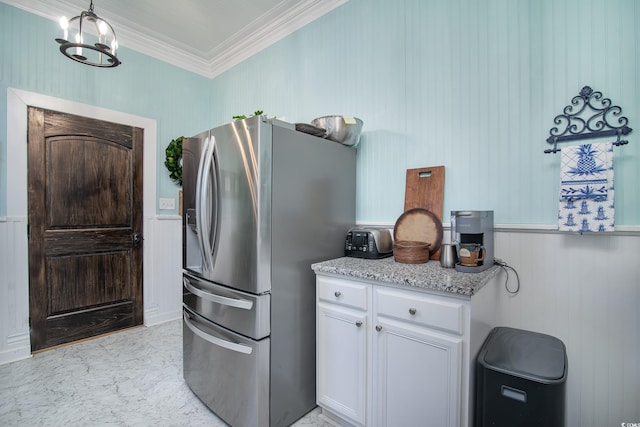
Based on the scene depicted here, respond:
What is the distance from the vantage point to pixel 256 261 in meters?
1.53

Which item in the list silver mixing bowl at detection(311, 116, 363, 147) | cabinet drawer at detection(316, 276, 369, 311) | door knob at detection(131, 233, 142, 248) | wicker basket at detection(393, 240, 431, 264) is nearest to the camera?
cabinet drawer at detection(316, 276, 369, 311)

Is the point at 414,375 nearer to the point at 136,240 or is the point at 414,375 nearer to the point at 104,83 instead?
the point at 136,240

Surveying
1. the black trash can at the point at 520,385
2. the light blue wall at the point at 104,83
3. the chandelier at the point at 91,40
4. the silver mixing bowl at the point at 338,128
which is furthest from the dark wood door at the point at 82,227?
the black trash can at the point at 520,385

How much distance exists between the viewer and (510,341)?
57.3 inches

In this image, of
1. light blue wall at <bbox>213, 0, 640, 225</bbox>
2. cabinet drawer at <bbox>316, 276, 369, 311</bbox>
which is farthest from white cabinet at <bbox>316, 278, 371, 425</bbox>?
light blue wall at <bbox>213, 0, 640, 225</bbox>

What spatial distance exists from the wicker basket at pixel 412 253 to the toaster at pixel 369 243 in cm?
13

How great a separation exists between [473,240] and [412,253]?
1.08ft

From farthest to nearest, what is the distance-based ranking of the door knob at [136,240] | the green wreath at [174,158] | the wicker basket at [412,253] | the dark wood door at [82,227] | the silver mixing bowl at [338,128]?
the green wreath at [174,158] < the door knob at [136,240] < the dark wood door at [82,227] < the silver mixing bowl at [338,128] < the wicker basket at [412,253]

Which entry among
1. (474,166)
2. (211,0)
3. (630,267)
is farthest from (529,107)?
(211,0)

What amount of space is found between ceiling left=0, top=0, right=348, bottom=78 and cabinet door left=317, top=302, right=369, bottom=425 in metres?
2.45

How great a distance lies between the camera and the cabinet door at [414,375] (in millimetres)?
1225

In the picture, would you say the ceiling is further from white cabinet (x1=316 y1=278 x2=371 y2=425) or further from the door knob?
white cabinet (x1=316 y1=278 x2=371 y2=425)

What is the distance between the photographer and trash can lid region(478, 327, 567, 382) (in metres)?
1.19

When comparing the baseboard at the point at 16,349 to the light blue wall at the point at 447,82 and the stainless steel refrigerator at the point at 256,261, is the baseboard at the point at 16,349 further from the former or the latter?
the stainless steel refrigerator at the point at 256,261
